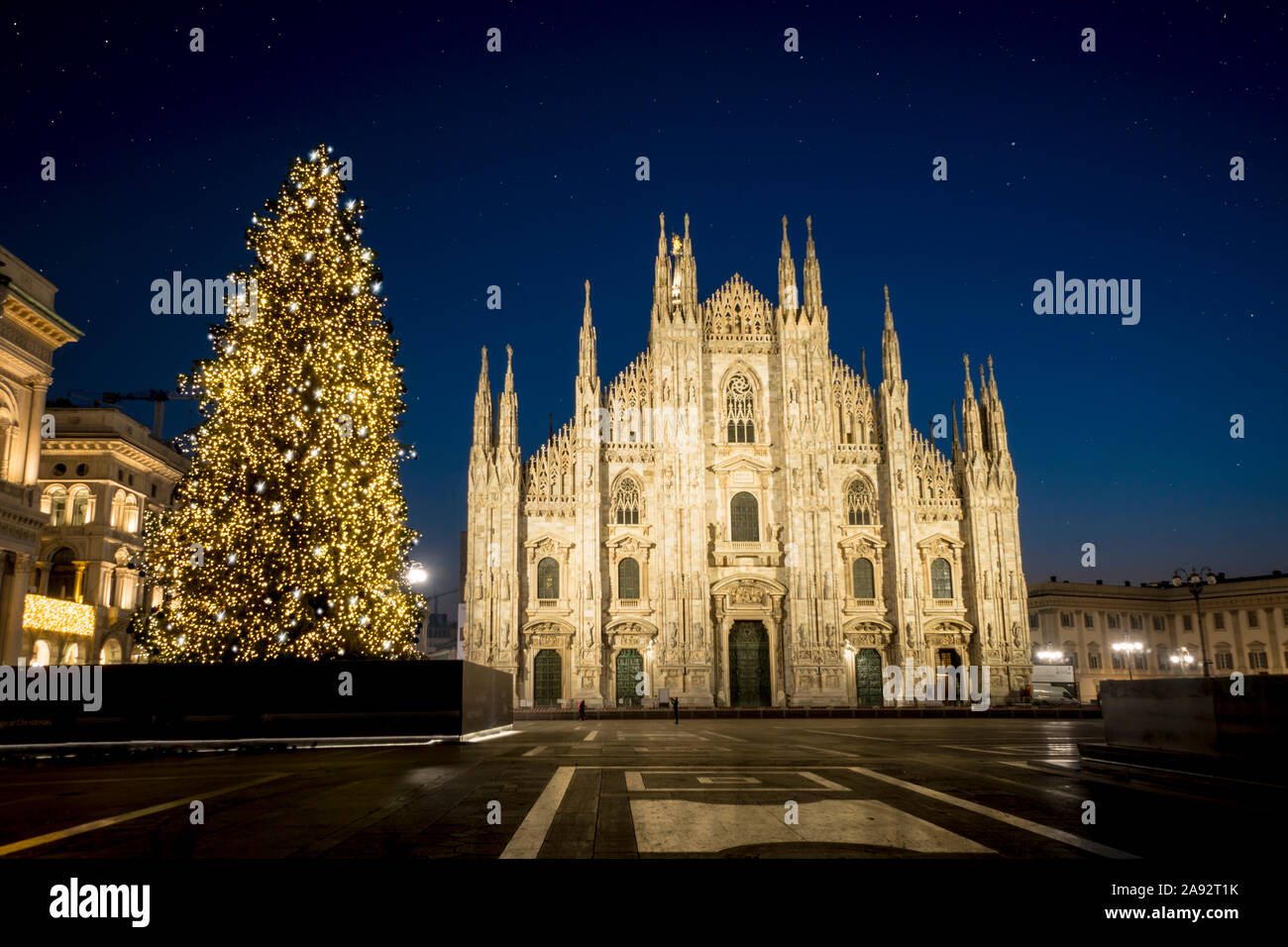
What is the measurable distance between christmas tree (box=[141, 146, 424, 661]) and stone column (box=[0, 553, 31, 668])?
1298 cm

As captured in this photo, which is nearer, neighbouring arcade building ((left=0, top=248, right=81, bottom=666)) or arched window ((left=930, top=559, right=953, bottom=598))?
neighbouring arcade building ((left=0, top=248, right=81, bottom=666))

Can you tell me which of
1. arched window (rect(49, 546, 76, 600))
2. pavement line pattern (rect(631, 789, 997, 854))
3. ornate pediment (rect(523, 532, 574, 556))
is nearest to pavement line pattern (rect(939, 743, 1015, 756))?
pavement line pattern (rect(631, 789, 997, 854))

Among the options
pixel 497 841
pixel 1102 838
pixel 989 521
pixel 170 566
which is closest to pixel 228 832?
pixel 497 841

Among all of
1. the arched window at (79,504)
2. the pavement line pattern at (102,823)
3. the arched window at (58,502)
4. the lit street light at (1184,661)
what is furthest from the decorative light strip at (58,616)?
the lit street light at (1184,661)

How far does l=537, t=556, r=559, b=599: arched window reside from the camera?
43.1 m

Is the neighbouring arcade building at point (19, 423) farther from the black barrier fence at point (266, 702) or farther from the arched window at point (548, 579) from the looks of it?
the arched window at point (548, 579)

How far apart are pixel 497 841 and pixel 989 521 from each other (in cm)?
4388

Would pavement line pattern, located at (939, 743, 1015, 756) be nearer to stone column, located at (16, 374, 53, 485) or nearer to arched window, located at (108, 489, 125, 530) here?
stone column, located at (16, 374, 53, 485)

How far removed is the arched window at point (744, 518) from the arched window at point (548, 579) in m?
9.19

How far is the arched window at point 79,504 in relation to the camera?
42750mm

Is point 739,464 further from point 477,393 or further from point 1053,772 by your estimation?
point 1053,772

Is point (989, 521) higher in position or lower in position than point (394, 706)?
higher

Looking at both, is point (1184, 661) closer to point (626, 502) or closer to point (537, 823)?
point (626, 502)
